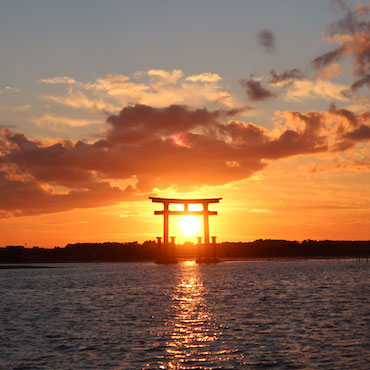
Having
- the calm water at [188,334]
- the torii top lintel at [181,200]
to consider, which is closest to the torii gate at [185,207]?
the torii top lintel at [181,200]

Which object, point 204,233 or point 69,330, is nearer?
point 69,330

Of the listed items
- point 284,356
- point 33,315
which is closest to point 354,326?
point 284,356

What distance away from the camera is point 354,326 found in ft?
99.2

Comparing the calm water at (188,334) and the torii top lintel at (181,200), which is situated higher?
the torii top lintel at (181,200)

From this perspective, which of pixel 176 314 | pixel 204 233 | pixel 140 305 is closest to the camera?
pixel 176 314

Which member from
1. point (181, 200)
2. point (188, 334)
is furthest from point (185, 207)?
point (188, 334)

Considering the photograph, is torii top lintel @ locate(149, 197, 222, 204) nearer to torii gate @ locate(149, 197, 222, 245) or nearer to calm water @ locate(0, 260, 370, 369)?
torii gate @ locate(149, 197, 222, 245)

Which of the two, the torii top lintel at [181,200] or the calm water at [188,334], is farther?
the torii top lintel at [181,200]

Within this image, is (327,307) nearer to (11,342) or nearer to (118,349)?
(118,349)

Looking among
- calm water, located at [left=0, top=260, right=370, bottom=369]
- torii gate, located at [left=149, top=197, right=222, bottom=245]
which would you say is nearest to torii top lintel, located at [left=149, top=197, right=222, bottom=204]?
torii gate, located at [left=149, top=197, right=222, bottom=245]

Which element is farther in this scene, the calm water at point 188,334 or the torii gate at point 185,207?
the torii gate at point 185,207

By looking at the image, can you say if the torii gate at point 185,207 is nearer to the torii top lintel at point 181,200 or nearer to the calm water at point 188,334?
the torii top lintel at point 181,200

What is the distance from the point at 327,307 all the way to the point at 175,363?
2247 centimetres

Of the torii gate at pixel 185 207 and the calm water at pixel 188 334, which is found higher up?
the torii gate at pixel 185 207
